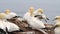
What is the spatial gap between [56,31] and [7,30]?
57 cm

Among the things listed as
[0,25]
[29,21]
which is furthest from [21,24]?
[0,25]

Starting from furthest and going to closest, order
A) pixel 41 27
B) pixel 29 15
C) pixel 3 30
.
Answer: pixel 29 15
pixel 41 27
pixel 3 30

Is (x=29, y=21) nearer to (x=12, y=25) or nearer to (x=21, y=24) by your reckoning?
(x=21, y=24)

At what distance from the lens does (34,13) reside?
3.30 meters

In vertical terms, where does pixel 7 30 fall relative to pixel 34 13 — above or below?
below

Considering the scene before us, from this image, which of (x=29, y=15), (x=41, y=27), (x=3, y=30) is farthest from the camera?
(x=29, y=15)

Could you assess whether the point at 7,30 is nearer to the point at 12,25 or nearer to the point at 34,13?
the point at 12,25

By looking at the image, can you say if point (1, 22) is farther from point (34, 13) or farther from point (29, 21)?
point (34, 13)

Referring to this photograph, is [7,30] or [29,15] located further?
[29,15]

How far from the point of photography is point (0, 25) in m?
2.74

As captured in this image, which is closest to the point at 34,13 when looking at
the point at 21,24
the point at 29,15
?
the point at 29,15

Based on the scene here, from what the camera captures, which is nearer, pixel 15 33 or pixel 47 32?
pixel 15 33

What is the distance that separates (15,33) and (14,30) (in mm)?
→ 59

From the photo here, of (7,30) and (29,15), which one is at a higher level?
(29,15)
